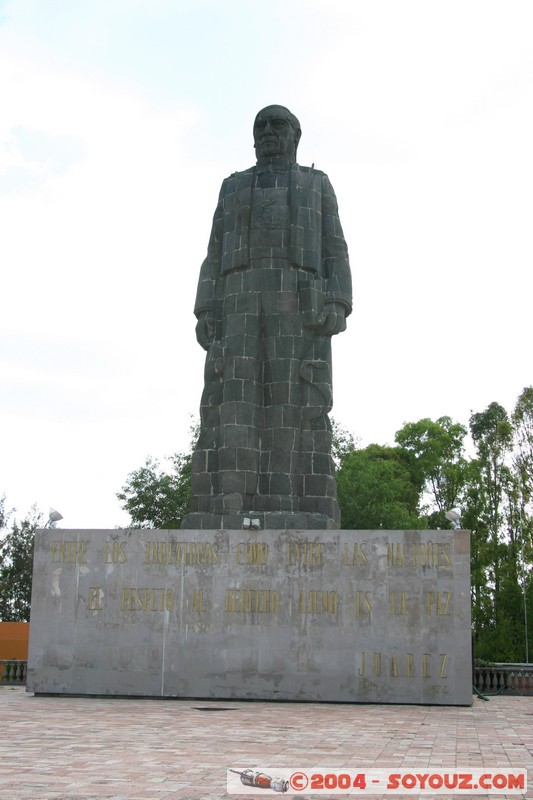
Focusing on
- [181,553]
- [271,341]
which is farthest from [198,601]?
[271,341]

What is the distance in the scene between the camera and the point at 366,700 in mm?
14281

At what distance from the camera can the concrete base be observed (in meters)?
14.4

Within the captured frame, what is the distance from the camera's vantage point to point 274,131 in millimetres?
17125

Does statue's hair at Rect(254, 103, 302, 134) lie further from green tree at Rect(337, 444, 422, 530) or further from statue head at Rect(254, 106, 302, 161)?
green tree at Rect(337, 444, 422, 530)

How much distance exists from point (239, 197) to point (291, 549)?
21.4 ft

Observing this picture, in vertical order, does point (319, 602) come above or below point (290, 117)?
below

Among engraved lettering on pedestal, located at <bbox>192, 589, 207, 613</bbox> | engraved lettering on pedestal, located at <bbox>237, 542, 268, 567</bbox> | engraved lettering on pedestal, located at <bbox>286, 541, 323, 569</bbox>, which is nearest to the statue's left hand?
engraved lettering on pedestal, located at <bbox>286, 541, 323, 569</bbox>

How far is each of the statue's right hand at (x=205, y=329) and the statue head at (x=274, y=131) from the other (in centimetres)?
319

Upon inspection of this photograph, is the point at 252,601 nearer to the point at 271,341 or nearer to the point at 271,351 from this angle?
the point at 271,351

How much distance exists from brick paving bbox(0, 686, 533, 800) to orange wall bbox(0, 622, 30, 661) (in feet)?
30.9

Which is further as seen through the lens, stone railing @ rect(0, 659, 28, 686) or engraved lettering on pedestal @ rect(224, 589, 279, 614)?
stone railing @ rect(0, 659, 28, 686)

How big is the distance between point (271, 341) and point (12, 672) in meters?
9.10

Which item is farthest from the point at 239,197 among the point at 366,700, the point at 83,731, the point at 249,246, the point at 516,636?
the point at 516,636

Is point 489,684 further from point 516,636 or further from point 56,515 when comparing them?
point 516,636
